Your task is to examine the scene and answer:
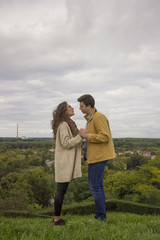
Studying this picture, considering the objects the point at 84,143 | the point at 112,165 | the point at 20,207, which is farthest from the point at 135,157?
the point at 84,143

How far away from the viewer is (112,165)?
57.4 m

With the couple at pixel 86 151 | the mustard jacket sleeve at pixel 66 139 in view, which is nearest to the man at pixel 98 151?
the couple at pixel 86 151

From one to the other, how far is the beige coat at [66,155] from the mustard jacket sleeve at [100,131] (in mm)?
230

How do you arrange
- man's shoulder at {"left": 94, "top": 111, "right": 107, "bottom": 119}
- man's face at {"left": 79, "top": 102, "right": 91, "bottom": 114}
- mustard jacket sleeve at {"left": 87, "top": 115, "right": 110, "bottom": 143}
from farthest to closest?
man's face at {"left": 79, "top": 102, "right": 91, "bottom": 114}
man's shoulder at {"left": 94, "top": 111, "right": 107, "bottom": 119}
mustard jacket sleeve at {"left": 87, "top": 115, "right": 110, "bottom": 143}

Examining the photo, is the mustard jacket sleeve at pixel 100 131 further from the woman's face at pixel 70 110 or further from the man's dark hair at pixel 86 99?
the woman's face at pixel 70 110

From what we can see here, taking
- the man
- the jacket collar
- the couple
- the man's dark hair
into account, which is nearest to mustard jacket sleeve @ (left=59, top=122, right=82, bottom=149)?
the couple

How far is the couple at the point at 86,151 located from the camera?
4.07 meters

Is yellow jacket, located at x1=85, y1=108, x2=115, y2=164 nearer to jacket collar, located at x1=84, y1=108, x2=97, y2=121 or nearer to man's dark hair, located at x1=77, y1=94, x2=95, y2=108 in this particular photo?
jacket collar, located at x1=84, y1=108, x2=97, y2=121

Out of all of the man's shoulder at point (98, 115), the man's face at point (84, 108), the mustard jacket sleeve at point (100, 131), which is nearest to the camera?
the mustard jacket sleeve at point (100, 131)

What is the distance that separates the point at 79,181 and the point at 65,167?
32843 millimetres

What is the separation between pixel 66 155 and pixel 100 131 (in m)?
0.72

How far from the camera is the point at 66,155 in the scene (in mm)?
4156

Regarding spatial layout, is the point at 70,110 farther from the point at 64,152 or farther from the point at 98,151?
the point at 98,151

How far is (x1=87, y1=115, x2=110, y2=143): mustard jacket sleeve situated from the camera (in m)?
4.00
